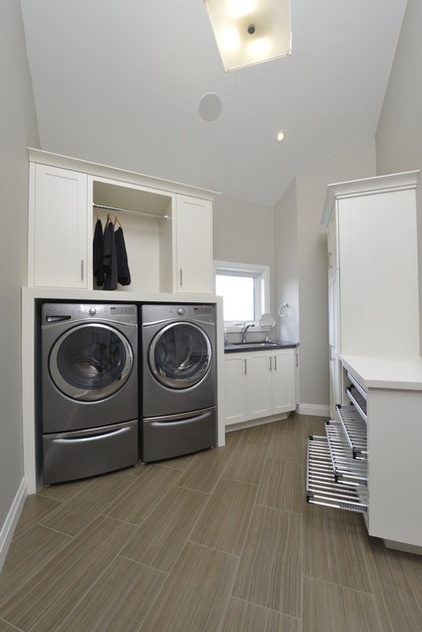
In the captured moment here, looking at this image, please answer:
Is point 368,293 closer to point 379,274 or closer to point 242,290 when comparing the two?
point 379,274

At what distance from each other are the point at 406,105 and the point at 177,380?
8.77 ft

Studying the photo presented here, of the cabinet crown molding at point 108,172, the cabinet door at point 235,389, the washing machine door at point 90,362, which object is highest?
the cabinet crown molding at point 108,172

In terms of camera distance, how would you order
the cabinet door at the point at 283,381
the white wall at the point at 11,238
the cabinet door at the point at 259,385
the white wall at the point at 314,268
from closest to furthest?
the white wall at the point at 11,238 → the cabinet door at the point at 259,385 → the cabinet door at the point at 283,381 → the white wall at the point at 314,268

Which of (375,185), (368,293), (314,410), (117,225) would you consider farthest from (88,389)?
(375,185)

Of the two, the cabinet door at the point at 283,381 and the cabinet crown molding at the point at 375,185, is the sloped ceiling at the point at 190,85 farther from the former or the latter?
the cabinet door at the point at 283,381

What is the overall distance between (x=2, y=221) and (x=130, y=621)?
169 cm

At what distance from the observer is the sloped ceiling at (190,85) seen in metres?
1.93

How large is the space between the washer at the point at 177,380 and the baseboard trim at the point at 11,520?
0.74m

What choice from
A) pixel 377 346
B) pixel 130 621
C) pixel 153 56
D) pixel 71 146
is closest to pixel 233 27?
pixel 153 56

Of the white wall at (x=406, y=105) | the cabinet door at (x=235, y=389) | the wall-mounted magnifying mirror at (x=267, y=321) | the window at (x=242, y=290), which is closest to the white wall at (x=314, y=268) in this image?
the wall-mounted magnifying mirror at (x=267, y=321)

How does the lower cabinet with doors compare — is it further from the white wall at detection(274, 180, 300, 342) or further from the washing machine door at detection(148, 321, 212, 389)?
the white wall at detection(274, 180, 300, 342)

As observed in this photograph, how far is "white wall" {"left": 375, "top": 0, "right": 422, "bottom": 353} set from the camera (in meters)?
1.93

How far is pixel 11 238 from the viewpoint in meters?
1.51

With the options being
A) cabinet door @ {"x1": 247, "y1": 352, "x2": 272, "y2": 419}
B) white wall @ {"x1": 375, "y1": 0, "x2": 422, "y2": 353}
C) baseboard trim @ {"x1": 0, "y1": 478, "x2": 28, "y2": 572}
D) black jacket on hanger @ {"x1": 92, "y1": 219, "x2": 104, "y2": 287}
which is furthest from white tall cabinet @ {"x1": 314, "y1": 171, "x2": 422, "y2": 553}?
black jacket on hanger @ {"x1": 92, "y1": 219, "x2": 104, "y2": 287}
